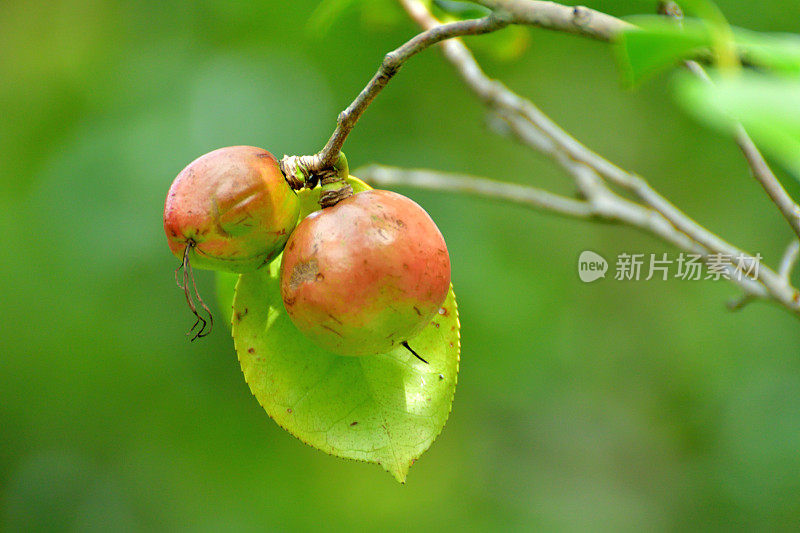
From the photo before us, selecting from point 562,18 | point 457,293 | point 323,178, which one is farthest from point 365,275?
point 457,293

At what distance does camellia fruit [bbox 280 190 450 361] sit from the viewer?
2.88 feet

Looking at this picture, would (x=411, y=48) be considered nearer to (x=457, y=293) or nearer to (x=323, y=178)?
(x=323, y=178)

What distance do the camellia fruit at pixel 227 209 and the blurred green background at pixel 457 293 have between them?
7.45 feet

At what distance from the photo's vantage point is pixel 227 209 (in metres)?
0.93

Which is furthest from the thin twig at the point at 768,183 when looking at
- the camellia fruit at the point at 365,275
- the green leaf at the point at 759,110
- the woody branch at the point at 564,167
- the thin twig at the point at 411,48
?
the green leaf at the point at 759,110

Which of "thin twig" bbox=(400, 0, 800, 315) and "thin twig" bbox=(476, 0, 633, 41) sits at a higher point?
"thin twig" bbox=(476, 0, 633, 41)

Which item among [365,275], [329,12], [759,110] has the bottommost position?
[365,275]

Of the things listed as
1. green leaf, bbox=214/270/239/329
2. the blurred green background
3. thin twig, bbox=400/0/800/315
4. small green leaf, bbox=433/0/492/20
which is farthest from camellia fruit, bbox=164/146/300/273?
the blurred green background

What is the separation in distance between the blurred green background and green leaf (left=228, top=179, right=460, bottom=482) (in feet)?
7.37

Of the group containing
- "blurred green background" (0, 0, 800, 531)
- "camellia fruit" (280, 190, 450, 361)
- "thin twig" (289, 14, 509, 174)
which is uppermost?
"thin twig" (289, 14, 509, 174)

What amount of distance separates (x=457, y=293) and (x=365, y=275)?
2.47 m

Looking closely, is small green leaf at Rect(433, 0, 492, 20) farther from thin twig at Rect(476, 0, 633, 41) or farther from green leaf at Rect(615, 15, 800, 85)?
green leaf at Rect(615, 15, 800, 85)

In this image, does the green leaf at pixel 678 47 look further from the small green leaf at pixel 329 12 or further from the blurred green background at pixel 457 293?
the blurred green background at pixel 457 293

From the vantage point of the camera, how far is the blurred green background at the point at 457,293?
10.8 ft
